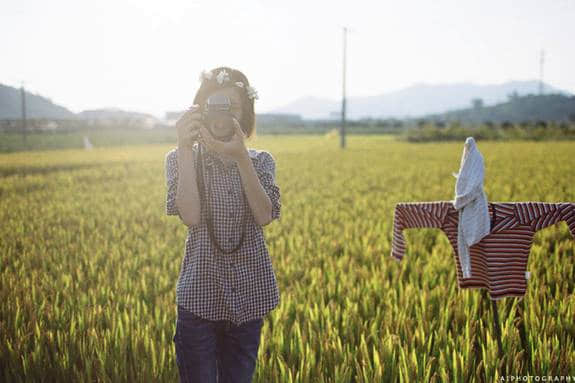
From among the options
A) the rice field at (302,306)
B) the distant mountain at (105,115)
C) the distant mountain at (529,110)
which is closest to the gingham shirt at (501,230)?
the rice field at (302,306)

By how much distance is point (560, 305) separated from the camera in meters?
2.51

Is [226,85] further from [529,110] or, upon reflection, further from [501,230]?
[529,110]

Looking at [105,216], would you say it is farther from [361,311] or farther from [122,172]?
[122,172]

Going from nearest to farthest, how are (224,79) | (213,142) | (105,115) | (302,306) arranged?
(213,142) < (224,79) < (302,306) < (105,115)

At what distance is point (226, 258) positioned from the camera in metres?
1.43

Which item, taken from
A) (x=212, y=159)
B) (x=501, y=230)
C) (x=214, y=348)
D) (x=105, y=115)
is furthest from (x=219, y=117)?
(x=105, y=115)

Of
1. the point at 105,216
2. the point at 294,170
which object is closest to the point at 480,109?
the point at 294,170

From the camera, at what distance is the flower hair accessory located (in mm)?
1414

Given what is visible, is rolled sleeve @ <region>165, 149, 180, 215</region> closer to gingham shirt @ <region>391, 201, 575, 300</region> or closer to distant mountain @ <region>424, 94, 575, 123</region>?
gingham shirt @ <region>391, 201, 575, 300</region>

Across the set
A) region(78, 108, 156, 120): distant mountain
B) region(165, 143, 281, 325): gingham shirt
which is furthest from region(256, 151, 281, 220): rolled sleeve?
region(78, 108, 156, 120): distant mountain

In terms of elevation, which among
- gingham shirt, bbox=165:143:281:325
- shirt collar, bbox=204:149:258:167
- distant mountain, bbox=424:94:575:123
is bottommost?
gingham shirt, bbox=165:143:281:325

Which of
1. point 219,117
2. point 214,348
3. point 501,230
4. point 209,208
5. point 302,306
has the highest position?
point 219,117

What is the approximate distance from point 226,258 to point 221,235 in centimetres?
8

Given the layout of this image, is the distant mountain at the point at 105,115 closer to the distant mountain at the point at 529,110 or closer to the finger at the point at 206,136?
the finger at the point at 206,136
